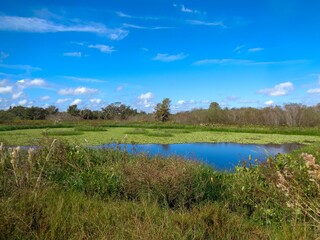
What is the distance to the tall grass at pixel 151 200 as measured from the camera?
121 inches

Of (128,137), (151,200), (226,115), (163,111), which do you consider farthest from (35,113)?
(151,200)

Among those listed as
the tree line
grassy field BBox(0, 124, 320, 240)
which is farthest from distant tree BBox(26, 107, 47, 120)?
grassy field BBox(0, 124, 320, 240)

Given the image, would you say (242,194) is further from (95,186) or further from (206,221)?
(95,186)

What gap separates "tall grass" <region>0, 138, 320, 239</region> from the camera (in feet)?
10.1

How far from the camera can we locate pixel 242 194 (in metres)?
5.31

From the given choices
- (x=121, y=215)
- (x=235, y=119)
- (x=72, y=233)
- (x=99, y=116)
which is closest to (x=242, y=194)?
(x=121, y=215)

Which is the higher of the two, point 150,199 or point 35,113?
point 35,113

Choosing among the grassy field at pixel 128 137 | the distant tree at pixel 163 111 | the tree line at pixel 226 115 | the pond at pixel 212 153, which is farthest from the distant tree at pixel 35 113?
the pond at pixel 212 153

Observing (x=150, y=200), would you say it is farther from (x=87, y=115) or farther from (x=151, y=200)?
(x=87, y=115)

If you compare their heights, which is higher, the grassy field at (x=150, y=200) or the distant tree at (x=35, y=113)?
the distant tree at (x=35, y=113)

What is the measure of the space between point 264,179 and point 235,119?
43.3 m

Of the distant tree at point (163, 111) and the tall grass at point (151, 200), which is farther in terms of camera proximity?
the distant tree at point (163, 111)

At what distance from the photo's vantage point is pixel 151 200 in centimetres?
502

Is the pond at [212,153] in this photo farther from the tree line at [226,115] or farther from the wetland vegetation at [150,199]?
the tree line at [226,115]
